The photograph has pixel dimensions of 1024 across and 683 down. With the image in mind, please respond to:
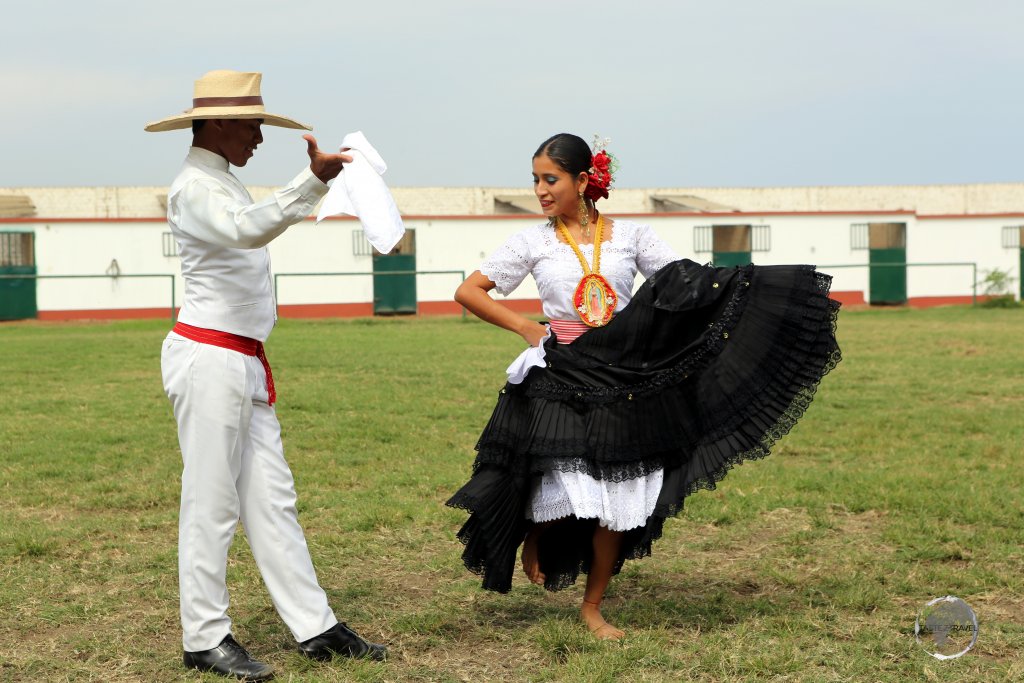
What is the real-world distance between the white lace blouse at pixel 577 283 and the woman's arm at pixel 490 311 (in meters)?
0.08

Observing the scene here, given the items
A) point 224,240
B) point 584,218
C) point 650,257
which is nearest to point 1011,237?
point 650,257

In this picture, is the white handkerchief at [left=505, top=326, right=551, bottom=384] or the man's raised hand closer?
the man's raised hand

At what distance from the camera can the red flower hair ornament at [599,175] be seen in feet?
14.5

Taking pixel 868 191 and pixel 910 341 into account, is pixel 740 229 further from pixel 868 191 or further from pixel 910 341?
pixel 910 341

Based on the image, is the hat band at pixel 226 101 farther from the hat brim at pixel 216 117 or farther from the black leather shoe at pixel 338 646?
the black leather shoe at pixel 338 646

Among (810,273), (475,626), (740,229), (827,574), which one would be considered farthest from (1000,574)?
(740,229)

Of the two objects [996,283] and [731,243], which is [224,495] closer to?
[731,243]

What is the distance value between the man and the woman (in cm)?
69

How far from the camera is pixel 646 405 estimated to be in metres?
4.16

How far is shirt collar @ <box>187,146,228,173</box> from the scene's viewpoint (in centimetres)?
390

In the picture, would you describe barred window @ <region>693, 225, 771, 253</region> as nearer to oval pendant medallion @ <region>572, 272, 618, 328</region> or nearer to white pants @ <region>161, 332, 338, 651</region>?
oval pendant medallion @ <region>572, 272, 618, 328</region>

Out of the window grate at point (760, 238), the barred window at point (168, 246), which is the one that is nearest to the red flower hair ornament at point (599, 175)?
the barred window at point (168, 246)

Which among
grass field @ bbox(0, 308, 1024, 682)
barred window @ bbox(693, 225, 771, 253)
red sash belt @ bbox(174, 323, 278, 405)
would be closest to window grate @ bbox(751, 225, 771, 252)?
barred window @ bbox(693, 225, 771, 253)

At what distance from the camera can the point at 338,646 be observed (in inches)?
157
